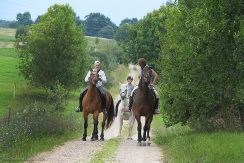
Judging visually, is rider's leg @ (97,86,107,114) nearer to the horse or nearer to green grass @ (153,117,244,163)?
the horse

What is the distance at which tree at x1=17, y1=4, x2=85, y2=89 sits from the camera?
56719mm

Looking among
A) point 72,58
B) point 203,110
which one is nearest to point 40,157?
point 203,110

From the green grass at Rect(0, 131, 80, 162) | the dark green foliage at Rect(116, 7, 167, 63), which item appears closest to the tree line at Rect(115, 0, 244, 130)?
the green grass at Rect(0, 131, 80, 162)

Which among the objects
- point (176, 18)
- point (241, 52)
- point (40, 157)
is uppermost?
point (176, 18)

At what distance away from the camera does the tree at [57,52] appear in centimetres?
5672

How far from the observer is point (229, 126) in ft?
66.9

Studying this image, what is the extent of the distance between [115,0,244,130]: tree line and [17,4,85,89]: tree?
34.7m

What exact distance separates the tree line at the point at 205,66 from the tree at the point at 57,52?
34.7m

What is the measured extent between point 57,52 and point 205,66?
38675mm

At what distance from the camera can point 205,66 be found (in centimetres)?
2027

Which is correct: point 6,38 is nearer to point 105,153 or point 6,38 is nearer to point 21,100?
point 21,100

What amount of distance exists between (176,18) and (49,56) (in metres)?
36.5

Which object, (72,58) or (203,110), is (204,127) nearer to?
(203,110)

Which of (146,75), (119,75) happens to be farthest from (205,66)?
(119,75)
